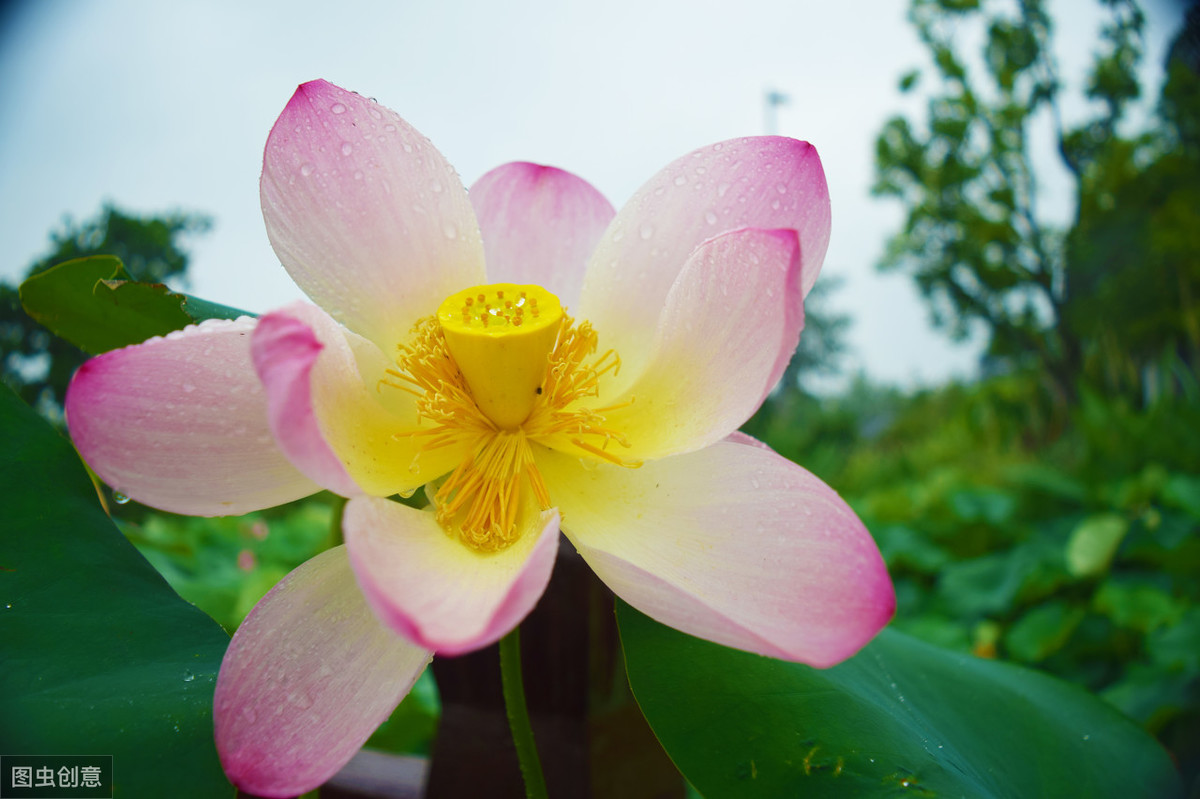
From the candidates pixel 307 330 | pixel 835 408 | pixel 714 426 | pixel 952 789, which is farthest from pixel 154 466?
pixel 835 408

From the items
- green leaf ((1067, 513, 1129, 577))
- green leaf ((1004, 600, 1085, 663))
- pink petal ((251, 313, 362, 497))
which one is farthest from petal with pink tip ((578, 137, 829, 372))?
green leaf ((1067, 513, 1129, 577))

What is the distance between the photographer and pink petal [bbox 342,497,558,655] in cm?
28

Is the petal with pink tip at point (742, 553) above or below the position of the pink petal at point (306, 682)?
above

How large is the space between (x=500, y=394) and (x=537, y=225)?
16 cm

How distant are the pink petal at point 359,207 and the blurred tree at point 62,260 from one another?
350 mm

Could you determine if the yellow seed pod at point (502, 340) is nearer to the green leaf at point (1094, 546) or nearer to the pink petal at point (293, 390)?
the pink petal at point (293, 390)

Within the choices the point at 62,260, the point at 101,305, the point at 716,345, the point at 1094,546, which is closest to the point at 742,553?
the point at 716,345

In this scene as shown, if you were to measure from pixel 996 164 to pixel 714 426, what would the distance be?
12.3 m

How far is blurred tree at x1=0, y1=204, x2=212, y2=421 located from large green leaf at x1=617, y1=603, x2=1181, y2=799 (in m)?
0.60

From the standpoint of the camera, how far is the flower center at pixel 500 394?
456 mm

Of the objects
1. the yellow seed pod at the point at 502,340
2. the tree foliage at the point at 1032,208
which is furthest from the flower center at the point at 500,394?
the tree foliage at the point at 1032,208

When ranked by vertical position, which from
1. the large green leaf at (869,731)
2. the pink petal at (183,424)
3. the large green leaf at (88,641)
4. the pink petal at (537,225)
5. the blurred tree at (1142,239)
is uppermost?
the pink petal at (537,225)

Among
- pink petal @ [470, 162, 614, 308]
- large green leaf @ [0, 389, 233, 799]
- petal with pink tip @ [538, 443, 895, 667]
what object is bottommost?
large green leaf @ [0, 389, 233, 799]

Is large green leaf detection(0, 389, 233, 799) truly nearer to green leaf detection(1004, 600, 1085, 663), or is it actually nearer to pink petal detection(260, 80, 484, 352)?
pink petal detection(260, 80, 484, 352)
